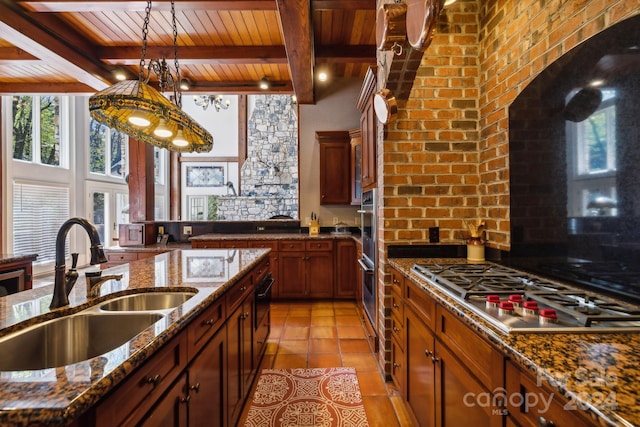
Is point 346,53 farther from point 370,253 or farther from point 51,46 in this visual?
point 51,46

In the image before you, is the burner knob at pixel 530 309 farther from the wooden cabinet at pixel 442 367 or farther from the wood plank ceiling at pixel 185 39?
the wood plank ceiling at pixel 185 39

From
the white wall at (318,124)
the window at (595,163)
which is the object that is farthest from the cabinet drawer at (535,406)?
the white wall at (318,124)

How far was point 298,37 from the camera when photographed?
260 centimetres

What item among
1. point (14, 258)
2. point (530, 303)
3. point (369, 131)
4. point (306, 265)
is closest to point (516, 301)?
point (530, 303)

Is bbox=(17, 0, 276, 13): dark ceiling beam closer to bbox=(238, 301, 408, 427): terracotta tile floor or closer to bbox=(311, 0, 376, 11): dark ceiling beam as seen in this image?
bbox=(311, 0, 376, 11): dark ceiling beam

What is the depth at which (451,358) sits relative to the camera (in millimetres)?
1155

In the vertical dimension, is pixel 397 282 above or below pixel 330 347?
above

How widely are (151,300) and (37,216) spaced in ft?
14.7

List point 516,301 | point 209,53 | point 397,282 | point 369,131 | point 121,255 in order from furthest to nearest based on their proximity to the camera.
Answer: point 121,255
point 209,53
point 369,131
point 397,282
point 516,301

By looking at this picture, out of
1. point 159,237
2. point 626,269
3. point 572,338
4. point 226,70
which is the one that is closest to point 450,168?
point 626,269

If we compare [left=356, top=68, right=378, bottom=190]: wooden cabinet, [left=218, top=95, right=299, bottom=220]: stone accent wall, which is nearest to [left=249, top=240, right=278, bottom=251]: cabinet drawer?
[left=356, top=68, right=378, bottom=190]: wooden cabinet

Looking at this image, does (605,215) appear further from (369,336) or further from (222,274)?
(369,336)

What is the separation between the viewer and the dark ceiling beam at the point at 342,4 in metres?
2.55

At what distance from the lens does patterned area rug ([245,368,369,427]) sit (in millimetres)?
1818
